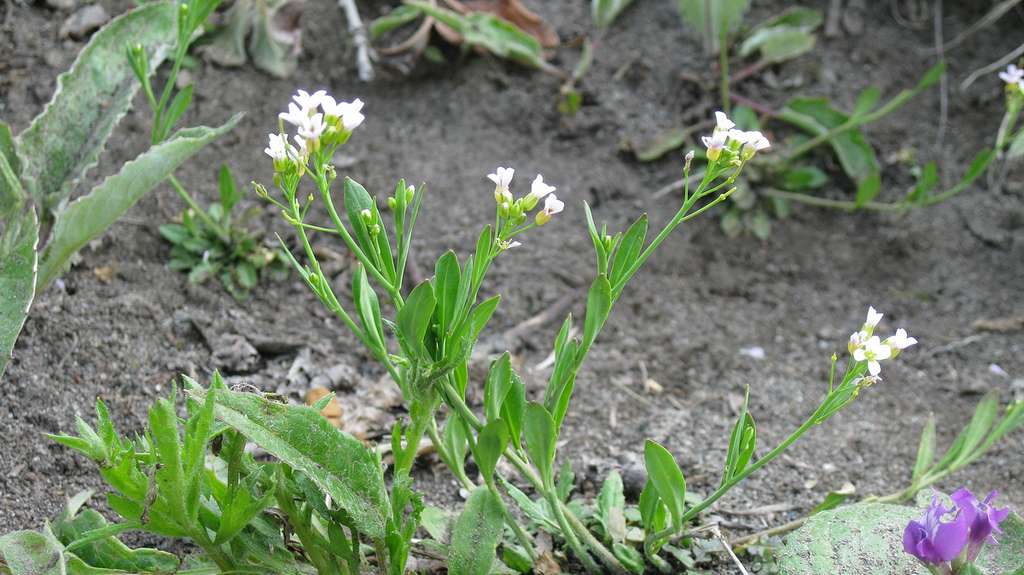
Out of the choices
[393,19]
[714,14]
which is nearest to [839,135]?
[714,14]

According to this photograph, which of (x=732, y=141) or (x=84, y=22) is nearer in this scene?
(x=732, y=141)

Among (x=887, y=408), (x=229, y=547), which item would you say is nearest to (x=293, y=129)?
(x=229, y=547)

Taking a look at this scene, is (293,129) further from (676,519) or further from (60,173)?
(676,519)

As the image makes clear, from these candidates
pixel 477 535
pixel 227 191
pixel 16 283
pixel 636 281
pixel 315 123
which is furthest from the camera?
pixel 636 281

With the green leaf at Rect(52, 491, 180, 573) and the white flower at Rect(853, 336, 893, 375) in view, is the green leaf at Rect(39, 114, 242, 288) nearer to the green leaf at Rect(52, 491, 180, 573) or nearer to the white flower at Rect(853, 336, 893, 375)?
the green leaf at Rect(52, 491, 180, 573)

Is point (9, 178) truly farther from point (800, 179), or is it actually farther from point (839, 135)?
point (839, 135)

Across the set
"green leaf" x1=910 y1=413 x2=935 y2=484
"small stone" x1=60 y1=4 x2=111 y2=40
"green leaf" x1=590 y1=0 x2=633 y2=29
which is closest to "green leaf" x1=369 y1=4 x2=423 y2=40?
"green leaf" x1=590 y1=0 x2=633 y2=29
